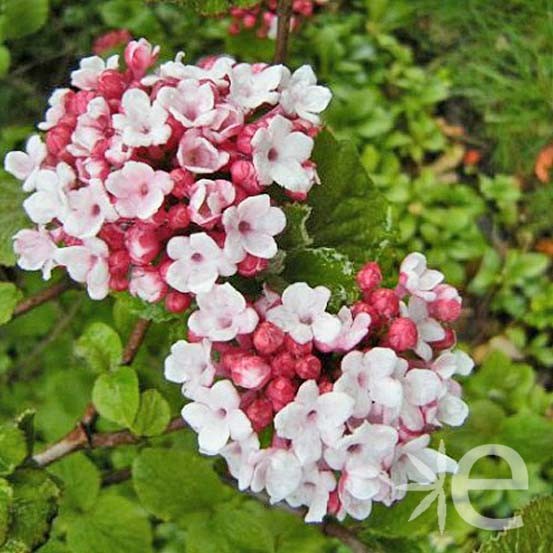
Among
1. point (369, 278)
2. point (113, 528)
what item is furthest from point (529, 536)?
point (113, 528)

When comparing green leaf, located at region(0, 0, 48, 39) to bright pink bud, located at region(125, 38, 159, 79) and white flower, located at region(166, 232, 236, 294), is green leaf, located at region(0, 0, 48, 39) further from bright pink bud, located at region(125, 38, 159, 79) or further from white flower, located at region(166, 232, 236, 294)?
white flower, located at region(166, 232, 236, 294)

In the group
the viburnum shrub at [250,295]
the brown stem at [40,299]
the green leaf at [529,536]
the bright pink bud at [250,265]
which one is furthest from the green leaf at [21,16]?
the green leaf at [529,536]

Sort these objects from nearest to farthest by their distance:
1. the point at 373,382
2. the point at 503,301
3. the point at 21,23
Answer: the point at 373,382 < the point at 21,23 < the point at 503,301

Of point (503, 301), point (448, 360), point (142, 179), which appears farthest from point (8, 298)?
point (503, 301)

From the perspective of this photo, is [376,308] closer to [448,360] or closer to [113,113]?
[448,360]

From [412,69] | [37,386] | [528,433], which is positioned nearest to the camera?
[528,433]

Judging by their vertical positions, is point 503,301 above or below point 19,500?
below

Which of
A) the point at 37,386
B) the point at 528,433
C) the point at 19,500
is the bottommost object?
the point at 37,386

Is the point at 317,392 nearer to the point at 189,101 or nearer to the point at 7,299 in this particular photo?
the point at 189,101

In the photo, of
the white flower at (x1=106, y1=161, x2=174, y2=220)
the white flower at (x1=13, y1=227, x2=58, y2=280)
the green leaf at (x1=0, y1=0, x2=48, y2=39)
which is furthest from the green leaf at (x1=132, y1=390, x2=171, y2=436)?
the green leaf at (x1=0, y1=0, x2=48, y2=39)
